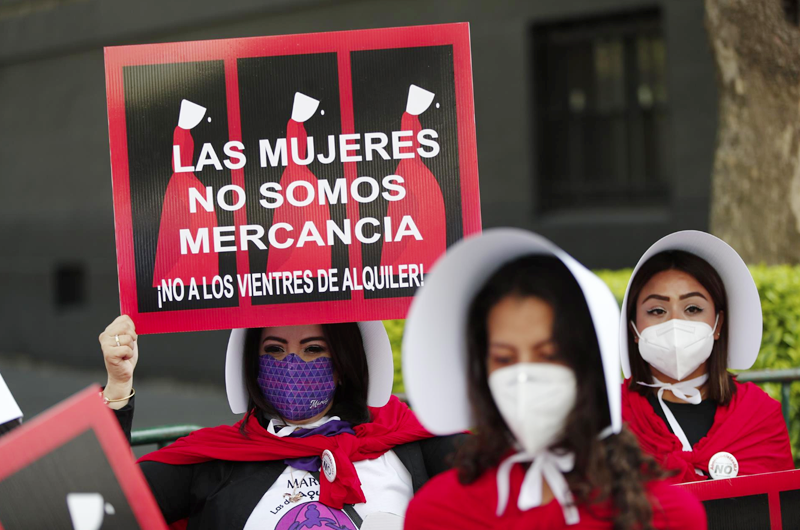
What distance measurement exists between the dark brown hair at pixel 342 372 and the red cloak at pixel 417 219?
30cm

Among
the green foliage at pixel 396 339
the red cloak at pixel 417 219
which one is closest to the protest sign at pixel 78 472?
the red cloak at pixel 417 219

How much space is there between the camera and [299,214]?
2.75 meters

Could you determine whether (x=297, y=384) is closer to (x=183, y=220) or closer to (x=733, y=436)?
(x=183, y=220)

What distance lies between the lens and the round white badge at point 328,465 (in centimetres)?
270

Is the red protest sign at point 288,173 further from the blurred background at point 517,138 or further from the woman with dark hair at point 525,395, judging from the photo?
the blurred background at point 517,138

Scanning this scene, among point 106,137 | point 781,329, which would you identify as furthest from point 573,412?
point 106,137

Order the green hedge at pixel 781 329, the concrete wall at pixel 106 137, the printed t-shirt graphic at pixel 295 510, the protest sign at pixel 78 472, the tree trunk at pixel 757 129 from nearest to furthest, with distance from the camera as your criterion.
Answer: the protest sign at pixel 78 472
the printed t-shirt graphic at pixel 295 510
the green hedge at pixel 781 329
the tree trunk at pixel 757 129
the concrete wall at pixel 106 137

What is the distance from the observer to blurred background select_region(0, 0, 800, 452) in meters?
5.77

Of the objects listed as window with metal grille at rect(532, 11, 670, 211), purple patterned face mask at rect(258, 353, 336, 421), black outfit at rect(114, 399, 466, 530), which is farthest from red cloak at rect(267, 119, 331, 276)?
window with metal grille at rect(532, 11, 670, 211)

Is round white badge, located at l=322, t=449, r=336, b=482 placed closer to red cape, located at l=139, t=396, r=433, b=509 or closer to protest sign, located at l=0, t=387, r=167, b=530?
red cape, located at l=139, t=396, r=433, b=509

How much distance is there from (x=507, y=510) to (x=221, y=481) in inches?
49.8

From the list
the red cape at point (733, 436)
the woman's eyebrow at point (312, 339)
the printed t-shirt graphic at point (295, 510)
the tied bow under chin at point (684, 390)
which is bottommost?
the printed t-shirt graphic at point (295, 510)

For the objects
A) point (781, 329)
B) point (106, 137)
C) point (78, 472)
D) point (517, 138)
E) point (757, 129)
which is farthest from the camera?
point (106, 137)

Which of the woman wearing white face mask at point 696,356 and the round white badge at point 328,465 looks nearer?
the round white badge at point 328,465
